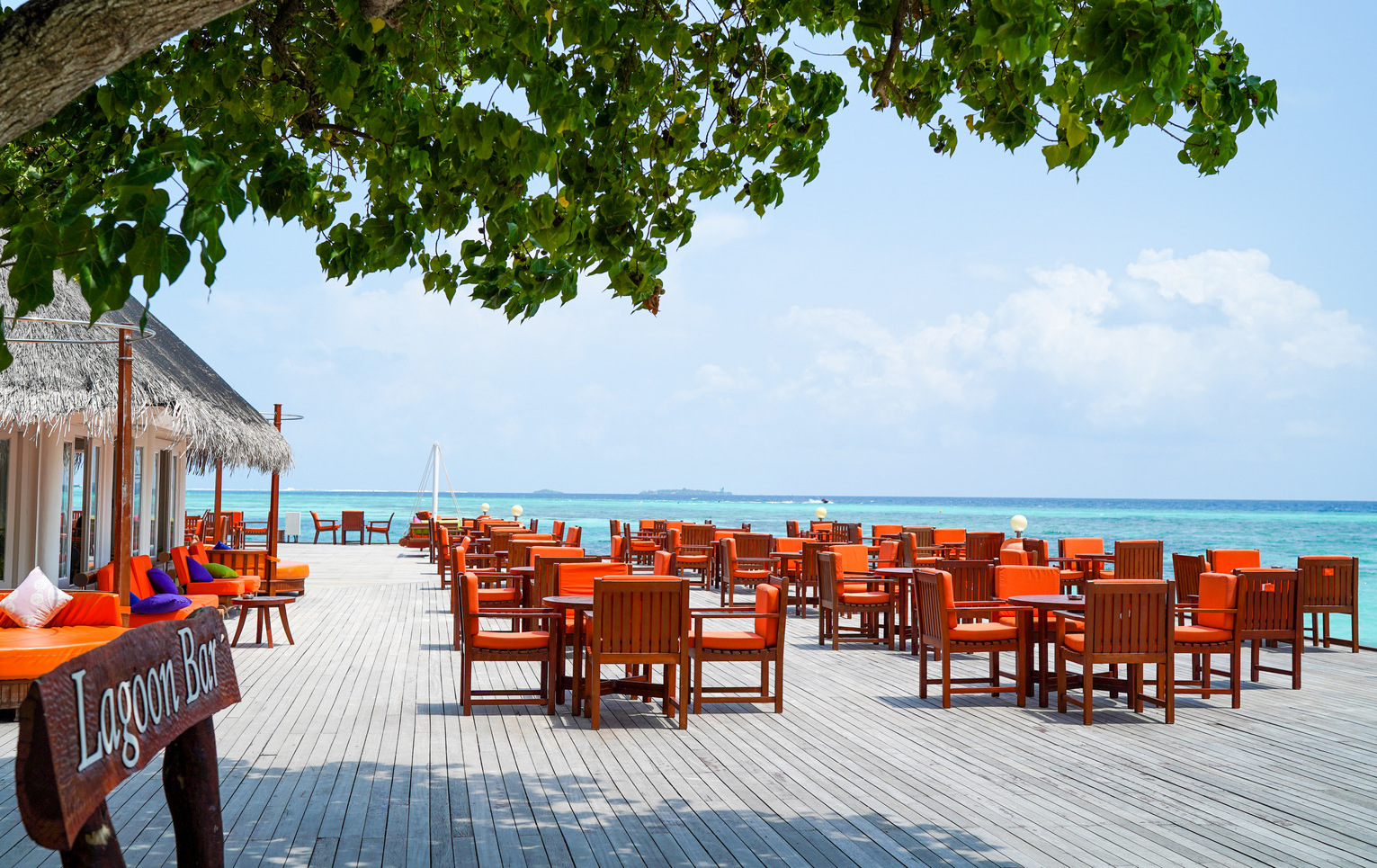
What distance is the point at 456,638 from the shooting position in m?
8.93

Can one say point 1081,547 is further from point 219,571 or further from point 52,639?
point 52,639

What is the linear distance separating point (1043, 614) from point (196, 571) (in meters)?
8.50

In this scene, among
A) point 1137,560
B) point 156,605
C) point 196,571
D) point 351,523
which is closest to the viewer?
point 156,605

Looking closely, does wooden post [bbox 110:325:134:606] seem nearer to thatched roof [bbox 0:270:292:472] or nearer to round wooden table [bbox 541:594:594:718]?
thatched roof [bbox 0:270:292:472]

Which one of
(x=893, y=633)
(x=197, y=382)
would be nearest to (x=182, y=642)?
(x=893, y=633)

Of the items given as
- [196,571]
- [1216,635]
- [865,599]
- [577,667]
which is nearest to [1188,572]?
[865,599]

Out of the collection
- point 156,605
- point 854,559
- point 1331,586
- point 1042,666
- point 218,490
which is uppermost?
point 218,490

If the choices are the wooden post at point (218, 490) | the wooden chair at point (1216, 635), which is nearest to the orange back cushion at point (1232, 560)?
the wooden chair at point (1216, 635)

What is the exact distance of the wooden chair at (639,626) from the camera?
6.18 m

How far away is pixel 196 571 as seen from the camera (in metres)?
11.2

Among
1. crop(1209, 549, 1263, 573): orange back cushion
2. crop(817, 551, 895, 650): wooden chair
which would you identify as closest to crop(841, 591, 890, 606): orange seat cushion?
crop(817, 551, 895, 650): wooden chair

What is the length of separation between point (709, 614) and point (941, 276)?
27.0 metres

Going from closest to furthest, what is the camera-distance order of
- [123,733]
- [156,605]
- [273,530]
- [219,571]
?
1. [123,733]
2. [156,605]
3. [219,571]
4. [273,530]

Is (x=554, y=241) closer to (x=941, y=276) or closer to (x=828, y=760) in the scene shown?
(x=828, y=760)
